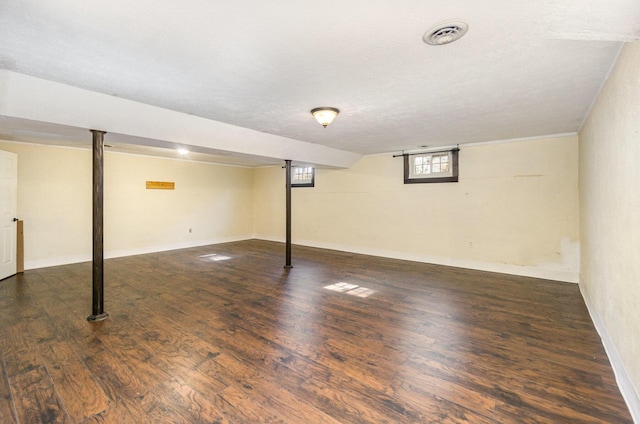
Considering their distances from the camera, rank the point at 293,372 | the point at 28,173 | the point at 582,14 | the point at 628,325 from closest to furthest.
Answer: the point at 582,14, the point at 628,325, the point at 293,372, the point at 28,173

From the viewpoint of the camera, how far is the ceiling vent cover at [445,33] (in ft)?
5.85

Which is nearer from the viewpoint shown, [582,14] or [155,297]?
[582,14]

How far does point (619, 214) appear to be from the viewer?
2.17 meters

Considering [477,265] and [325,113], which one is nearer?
[325,113]

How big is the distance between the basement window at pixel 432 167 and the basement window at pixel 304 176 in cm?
274

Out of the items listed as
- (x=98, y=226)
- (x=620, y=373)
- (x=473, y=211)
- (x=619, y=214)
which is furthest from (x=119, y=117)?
(x=473, y=211)

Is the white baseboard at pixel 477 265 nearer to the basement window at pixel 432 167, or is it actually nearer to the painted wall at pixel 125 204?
the basement window at pixel 432 167

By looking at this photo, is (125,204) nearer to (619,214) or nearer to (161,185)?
(161,185)

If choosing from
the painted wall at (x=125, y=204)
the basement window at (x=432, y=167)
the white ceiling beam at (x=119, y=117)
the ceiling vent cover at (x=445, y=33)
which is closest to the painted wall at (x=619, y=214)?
the ceiling vent cover at (x=445, y=33)

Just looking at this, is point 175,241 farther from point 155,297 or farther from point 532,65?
point 532,65

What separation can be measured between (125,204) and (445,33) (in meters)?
7.23

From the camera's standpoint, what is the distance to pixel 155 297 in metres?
3.94

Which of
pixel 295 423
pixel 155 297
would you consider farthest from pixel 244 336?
pixel 155 297

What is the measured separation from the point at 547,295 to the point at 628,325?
2.37 m
